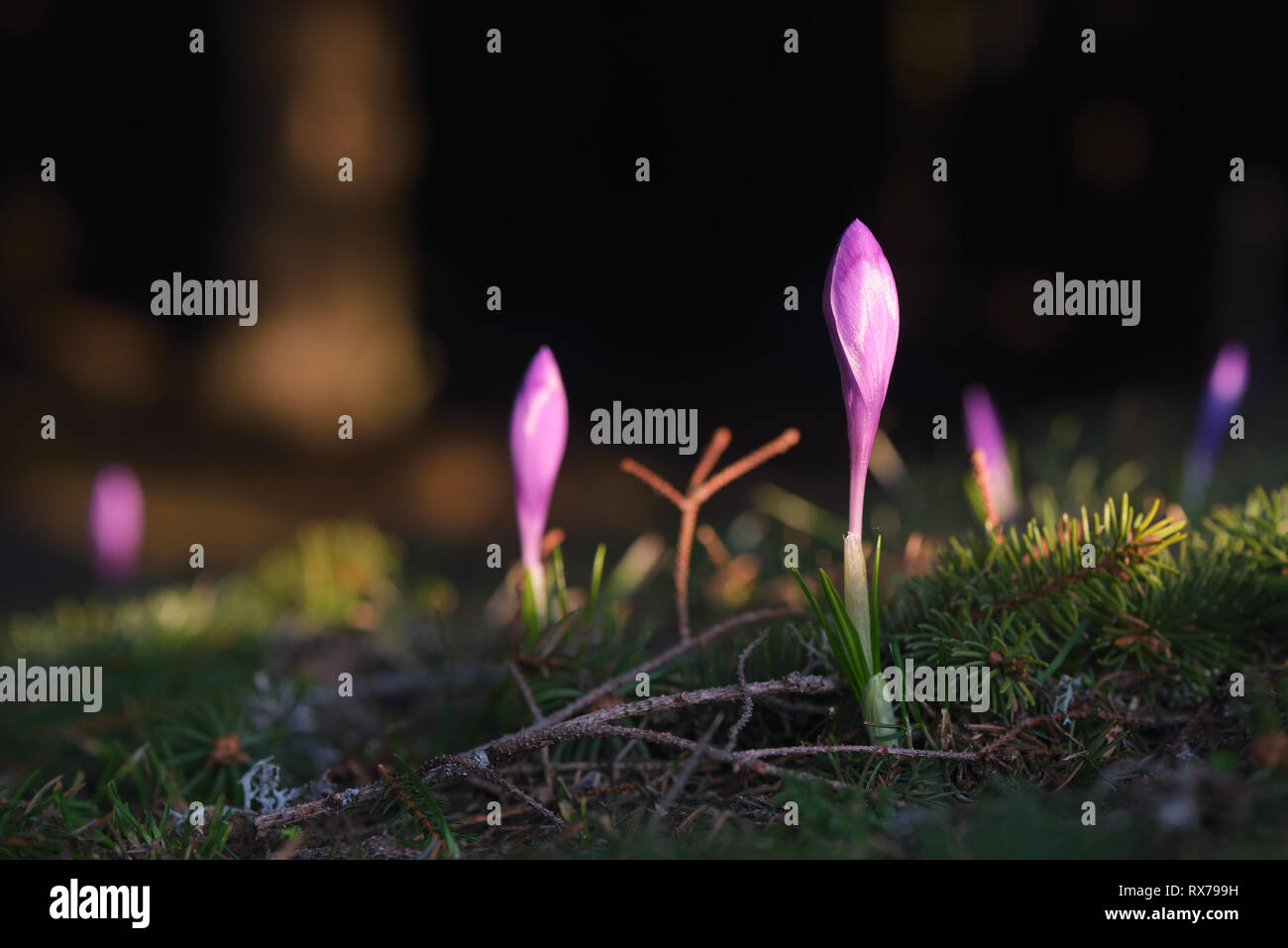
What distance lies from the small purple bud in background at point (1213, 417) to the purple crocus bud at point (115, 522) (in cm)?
183

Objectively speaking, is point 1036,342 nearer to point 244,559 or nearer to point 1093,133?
point 1093,133

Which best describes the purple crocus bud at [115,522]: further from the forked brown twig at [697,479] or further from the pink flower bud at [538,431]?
the forked brown twig at [697,479]

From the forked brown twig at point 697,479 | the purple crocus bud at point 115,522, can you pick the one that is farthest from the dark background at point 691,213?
the forked brown twig at point 697,479

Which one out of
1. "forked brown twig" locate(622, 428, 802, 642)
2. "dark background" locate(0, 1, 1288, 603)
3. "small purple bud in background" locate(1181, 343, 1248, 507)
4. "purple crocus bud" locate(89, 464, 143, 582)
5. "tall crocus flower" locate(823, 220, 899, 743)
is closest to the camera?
"tall crocus flower" locate(823, 220, 899, 743)

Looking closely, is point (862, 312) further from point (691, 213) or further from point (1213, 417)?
point (691, 213)

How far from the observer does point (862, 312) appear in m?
0.81

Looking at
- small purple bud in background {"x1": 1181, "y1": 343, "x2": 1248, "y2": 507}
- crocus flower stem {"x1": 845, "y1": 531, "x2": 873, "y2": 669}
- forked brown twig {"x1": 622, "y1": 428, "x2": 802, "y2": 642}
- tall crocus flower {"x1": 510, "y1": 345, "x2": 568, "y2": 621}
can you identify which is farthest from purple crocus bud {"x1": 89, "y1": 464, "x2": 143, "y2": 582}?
small purple bud in background {"x1": 1181, "y1": 343, "x2": 1248, "y2": 507}

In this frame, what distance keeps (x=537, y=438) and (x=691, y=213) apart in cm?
243

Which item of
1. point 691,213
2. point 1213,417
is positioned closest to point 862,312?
point 1213,417

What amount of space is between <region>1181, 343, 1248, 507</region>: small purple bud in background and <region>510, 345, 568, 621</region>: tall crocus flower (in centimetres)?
95

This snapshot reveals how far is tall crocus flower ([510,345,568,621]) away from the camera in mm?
1030

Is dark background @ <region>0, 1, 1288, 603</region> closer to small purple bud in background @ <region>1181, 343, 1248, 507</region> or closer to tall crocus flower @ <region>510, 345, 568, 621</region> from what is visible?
small purple bud in background @ <region>1181, 343, 1248, 507</region>

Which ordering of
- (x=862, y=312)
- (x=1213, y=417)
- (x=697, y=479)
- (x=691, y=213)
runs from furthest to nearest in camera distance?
(x=691, y=213)
(x=1213, y=417)
(x=697, y=479)
(x=862, y=312)

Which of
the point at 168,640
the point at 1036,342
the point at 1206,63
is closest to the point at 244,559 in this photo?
the point at 168,640
